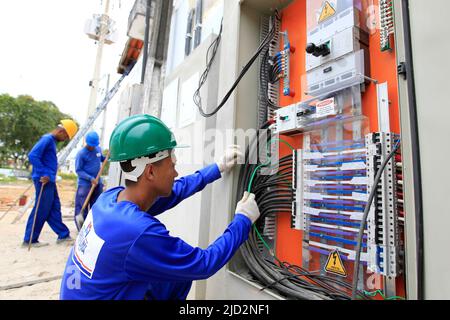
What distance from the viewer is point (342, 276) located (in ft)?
3.17

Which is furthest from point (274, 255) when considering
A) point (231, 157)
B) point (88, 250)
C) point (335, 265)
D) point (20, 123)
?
point (20, 123)

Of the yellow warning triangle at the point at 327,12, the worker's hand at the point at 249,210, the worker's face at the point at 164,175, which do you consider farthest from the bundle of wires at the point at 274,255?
the yellow warning triangle at the point at 327,12

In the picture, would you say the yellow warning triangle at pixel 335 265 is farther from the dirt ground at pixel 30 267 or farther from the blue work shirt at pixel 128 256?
the dirt ground at pixel 30 267

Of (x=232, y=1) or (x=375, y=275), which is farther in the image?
(x=232, y=1)

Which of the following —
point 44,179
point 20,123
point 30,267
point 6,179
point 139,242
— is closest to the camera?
point 139,242

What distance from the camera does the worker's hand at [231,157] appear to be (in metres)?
1.29

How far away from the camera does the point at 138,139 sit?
926 mm

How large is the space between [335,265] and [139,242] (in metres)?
0.73

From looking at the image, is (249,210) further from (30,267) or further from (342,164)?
(30,267)

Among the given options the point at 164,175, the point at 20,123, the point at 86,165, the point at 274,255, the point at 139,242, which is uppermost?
the point at 20,123

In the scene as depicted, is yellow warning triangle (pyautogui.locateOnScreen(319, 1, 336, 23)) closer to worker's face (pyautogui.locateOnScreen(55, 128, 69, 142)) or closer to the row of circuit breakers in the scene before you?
the row of circuit breakers
